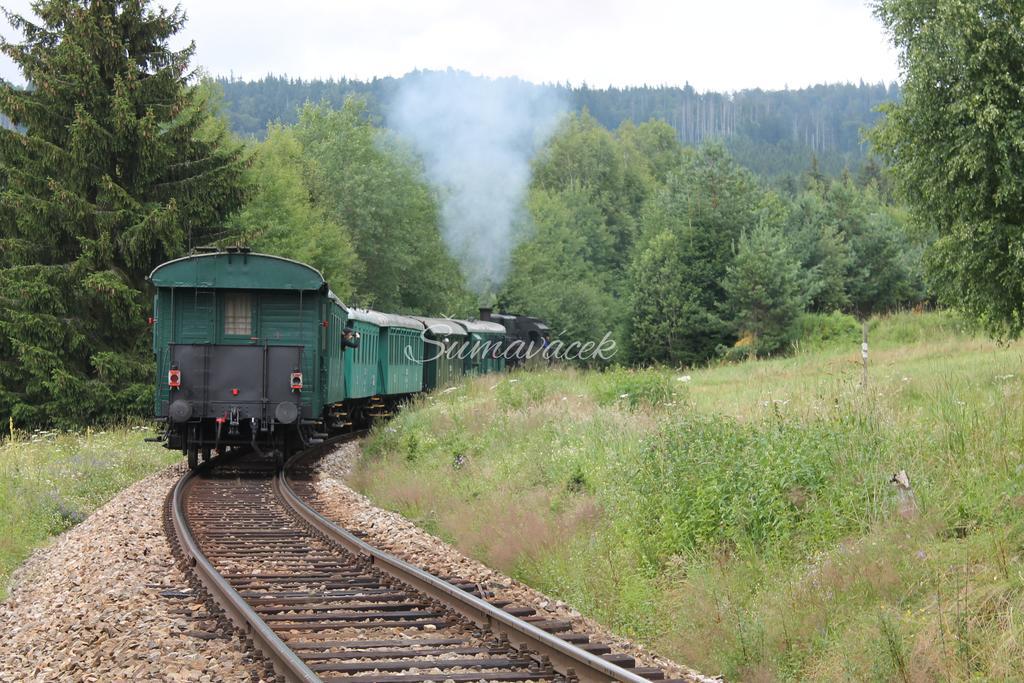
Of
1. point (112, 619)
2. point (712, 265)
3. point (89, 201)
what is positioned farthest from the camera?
point (712, 265)

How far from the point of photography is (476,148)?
190ft

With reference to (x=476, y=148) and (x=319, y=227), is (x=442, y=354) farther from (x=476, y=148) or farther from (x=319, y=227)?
(x=476, y=148)

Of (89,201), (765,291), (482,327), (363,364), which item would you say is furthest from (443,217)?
(363,364)

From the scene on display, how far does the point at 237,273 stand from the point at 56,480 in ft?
13.0

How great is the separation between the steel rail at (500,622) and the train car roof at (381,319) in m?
11.6

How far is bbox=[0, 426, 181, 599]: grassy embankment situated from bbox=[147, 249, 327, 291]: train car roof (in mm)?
3075

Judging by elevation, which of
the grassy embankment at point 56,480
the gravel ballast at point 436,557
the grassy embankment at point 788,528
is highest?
the grassy embankment at point 788,528

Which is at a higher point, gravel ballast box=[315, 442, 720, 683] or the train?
the train

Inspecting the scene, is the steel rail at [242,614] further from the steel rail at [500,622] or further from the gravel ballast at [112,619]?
the steel rail at [500,622]

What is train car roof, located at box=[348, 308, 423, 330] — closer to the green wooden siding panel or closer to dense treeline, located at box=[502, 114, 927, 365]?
the green wooden siding panel

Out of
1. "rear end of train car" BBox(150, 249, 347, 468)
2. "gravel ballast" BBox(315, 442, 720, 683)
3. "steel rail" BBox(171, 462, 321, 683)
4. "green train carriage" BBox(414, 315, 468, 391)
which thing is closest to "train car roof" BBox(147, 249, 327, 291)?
"rear end of train car" BBox(150, 249, 347, 468)

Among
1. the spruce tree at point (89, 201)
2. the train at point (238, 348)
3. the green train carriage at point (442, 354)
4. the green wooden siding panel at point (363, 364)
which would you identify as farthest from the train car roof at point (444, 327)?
the train at point (238, 348)

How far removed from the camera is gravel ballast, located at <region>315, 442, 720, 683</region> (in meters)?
6.69

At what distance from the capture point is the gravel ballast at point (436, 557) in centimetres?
669
